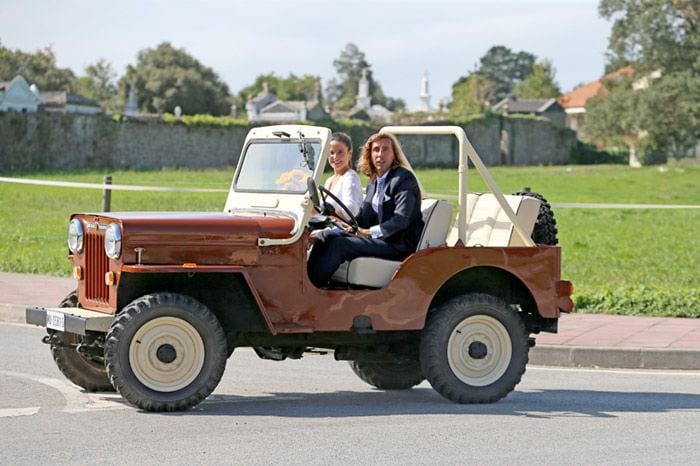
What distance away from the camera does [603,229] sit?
3059 cm

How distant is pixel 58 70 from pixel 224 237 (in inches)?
5041

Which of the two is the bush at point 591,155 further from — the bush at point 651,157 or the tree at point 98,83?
the tree at point 98,83

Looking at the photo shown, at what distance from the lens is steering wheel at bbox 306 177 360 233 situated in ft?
28.3

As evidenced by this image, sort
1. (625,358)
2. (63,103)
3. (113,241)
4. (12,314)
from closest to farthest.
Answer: (113,241) < (625,358) < (12,314) < (63,103)

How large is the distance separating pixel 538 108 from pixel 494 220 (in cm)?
13743

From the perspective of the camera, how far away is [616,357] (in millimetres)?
11680

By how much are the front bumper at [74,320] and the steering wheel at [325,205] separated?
59.4 inches

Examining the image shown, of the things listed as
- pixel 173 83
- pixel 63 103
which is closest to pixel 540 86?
pixel 173 83

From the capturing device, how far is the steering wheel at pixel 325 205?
8641 millimetres

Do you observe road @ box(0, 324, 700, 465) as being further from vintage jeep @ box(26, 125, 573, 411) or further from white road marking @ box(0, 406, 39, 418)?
vintage jeep @ box(26, 125, 573, 411)

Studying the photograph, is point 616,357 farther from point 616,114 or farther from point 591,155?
point 591,155

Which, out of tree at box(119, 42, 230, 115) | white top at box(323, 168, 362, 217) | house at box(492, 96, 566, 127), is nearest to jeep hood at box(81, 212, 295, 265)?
white top at box(323, 168, 362, 217)

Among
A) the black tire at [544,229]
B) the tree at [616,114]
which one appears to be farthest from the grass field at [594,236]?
the tree at [616,114]

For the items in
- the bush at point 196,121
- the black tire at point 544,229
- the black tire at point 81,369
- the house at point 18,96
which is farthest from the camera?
the house at point 18,96
